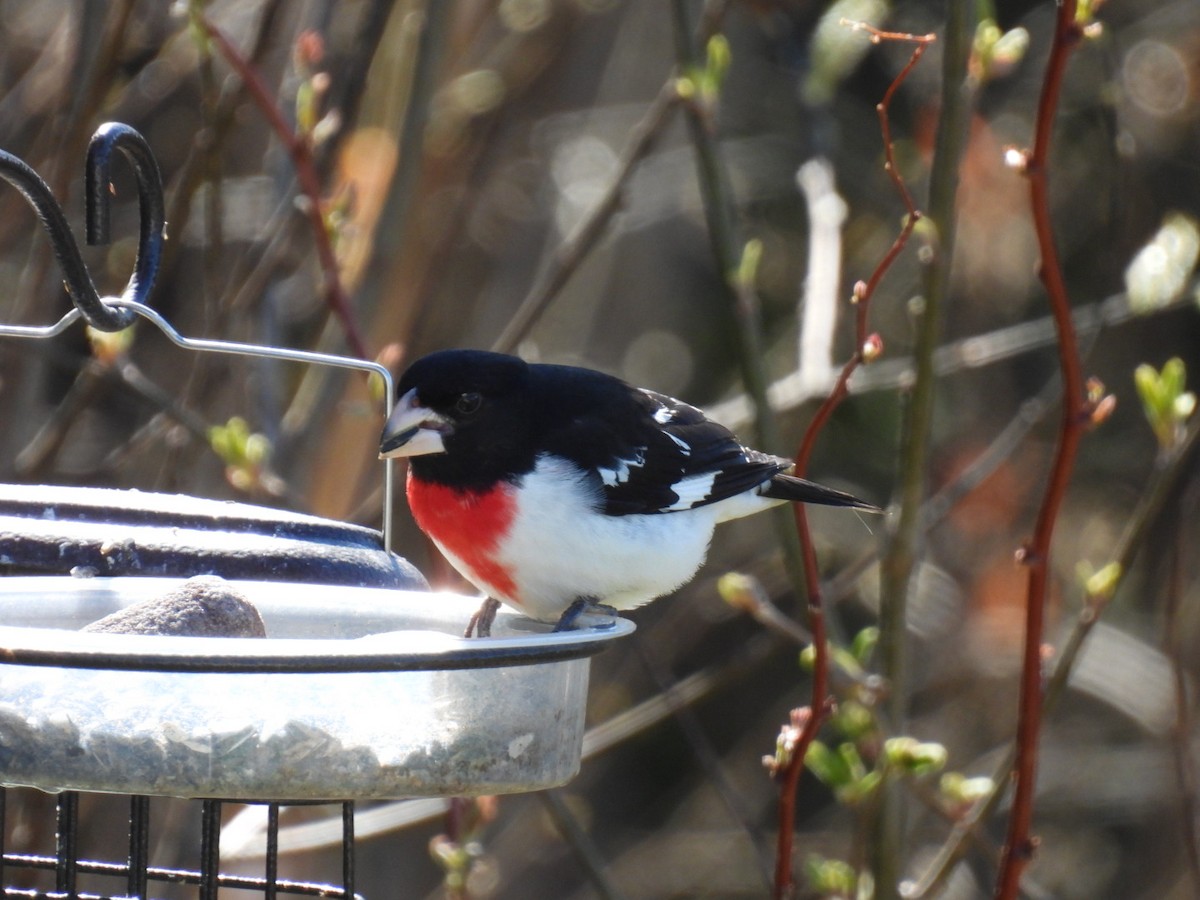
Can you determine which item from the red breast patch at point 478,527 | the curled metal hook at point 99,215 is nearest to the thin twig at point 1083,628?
the red breast patch at point 478,527

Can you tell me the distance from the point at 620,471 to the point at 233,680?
1355mm

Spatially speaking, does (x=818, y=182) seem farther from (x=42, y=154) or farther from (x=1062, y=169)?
(x=1062, y=169)

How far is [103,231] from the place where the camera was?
2.37m

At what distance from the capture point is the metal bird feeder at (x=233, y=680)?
1.79 meters

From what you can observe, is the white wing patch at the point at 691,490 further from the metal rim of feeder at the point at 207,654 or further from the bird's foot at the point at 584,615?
the metal rim of feeder at the point at 207,654

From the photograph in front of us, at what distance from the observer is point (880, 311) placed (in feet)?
23.9

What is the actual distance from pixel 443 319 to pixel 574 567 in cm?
473

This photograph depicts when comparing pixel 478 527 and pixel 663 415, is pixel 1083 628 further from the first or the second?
pixel 478 527

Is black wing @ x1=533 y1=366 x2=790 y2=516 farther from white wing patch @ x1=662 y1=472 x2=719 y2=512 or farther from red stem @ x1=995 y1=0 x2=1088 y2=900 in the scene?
red stem @ x1=995 y1=0 x2=1088 y2=900

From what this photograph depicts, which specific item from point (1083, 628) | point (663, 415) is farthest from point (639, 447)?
point (1083, 628)

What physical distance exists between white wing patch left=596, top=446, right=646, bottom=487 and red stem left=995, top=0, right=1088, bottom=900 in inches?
36.2

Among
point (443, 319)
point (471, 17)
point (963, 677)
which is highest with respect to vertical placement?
point (471, 17)

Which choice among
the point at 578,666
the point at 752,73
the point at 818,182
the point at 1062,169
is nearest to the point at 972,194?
the point at 1062,169

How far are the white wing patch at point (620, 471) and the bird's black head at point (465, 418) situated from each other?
0.16 m
